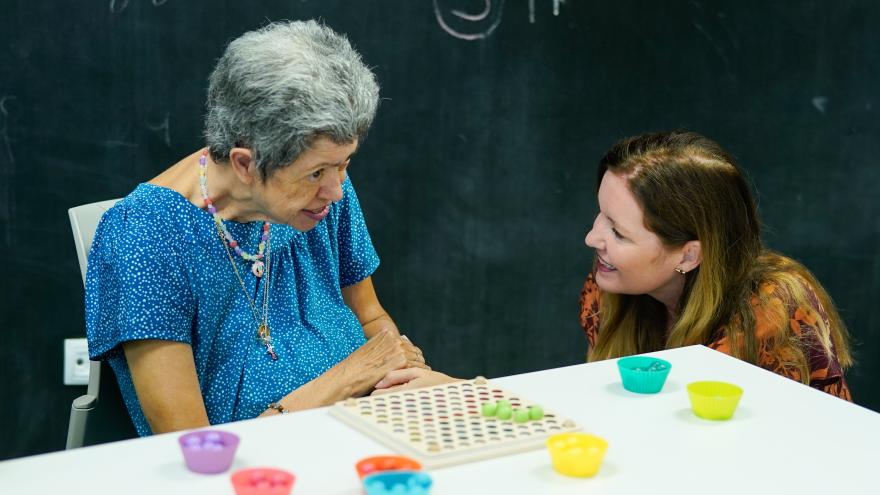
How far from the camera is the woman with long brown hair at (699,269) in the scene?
191 cm

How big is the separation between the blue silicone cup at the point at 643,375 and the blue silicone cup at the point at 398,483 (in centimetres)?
47

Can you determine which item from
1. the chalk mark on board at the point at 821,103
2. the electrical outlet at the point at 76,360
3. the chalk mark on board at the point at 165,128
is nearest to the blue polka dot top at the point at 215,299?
the chalk mark on board at the point at 165,128

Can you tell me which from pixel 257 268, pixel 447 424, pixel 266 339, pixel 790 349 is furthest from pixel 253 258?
pixel 790 349

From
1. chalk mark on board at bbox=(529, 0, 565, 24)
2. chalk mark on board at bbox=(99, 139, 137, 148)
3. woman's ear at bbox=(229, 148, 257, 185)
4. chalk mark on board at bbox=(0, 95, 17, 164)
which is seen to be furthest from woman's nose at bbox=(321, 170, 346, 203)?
chalk mark on board at bbox=(529, 0, 565, 24)

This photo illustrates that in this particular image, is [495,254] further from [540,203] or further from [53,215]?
[53,215]

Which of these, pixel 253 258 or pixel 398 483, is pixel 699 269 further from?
pixel 398 483

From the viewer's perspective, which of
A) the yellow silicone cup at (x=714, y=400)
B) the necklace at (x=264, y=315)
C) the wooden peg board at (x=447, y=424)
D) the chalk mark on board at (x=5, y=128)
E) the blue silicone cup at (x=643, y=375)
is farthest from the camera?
the chalk mark on board at (x=5, y=128)

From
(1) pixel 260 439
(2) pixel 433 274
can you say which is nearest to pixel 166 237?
(1) pixel 260 439

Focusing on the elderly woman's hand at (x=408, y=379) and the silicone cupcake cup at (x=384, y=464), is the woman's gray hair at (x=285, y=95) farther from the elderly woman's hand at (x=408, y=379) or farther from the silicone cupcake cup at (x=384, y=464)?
the silicone cupcake cup at (x=384, y=464)

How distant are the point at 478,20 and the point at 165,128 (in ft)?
2.69

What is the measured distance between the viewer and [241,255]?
1.91 m

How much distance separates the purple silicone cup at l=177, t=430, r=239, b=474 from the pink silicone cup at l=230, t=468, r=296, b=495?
6 cm

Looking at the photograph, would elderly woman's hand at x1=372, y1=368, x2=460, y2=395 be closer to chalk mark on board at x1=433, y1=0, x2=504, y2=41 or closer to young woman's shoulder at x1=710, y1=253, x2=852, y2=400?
young woman's shoulder at x1=710, y1=253, x2=852, y2=400

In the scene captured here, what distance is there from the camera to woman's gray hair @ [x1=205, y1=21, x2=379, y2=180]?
1714mm
